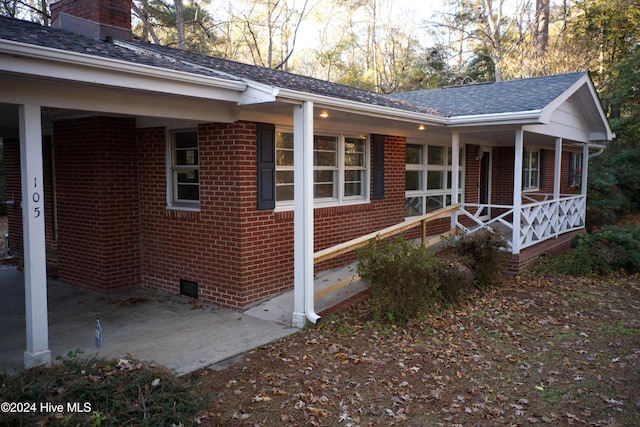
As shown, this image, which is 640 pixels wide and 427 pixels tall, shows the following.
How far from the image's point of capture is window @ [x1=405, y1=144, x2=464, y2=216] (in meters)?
11.2

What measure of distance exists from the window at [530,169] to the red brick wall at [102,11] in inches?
477

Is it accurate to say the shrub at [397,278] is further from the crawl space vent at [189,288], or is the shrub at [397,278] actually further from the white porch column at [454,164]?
the white porch column at [454,164]

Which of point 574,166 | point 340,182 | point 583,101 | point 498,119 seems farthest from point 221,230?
point 574,166

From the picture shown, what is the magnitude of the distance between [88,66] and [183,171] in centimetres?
347

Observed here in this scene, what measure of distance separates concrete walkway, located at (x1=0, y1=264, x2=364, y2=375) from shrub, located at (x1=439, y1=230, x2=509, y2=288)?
1.89 metres

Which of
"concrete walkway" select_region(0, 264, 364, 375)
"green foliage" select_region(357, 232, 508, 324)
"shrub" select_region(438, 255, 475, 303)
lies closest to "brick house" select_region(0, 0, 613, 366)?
"concrete walkway" select_region(0, 264, 364, 375)

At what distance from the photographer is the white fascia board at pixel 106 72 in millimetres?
4176

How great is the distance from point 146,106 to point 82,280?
13.4 ft

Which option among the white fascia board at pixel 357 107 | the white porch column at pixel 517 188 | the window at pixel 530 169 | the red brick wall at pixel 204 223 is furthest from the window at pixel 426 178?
the red brick wall at pixel 204 223

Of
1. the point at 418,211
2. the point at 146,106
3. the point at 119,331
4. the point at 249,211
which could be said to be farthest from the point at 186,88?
the point at 418,211

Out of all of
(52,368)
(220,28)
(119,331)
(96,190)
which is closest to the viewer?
(52,368)

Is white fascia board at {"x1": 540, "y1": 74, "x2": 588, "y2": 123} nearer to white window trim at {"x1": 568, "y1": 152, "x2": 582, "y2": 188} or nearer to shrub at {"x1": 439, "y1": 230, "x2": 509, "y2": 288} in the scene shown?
shrub at {"x1": 439, "y1": 230, "x2": 509, "y2": 288}

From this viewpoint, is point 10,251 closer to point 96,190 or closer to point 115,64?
point 96,190

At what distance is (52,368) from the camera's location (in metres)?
A: 3.99
